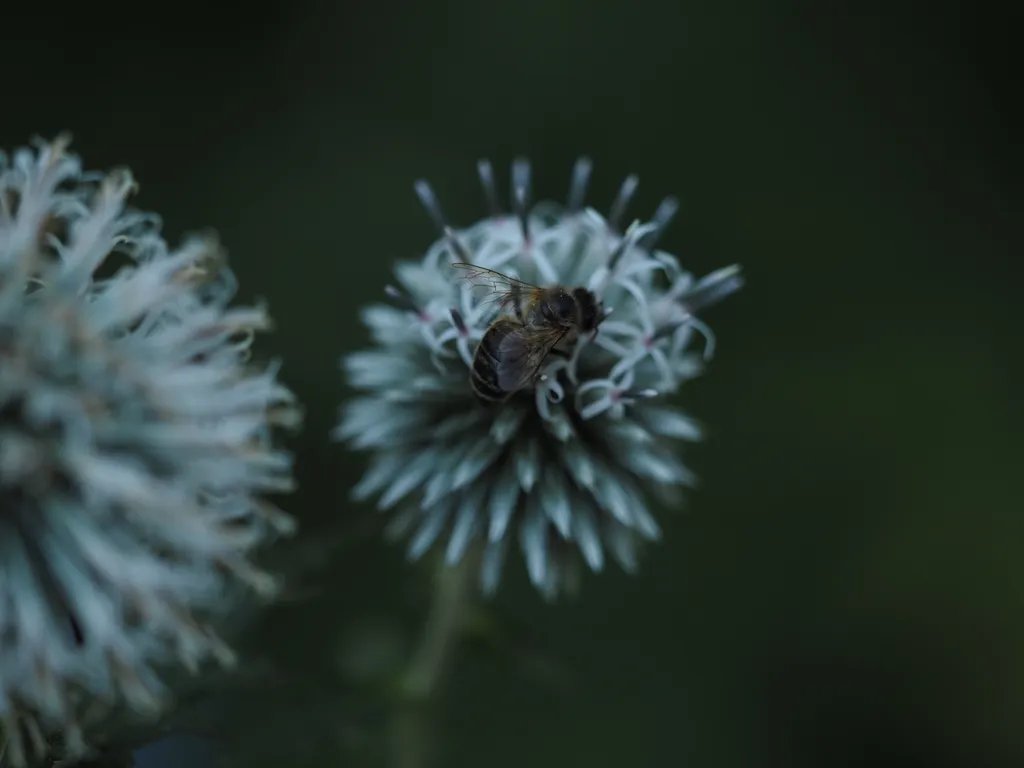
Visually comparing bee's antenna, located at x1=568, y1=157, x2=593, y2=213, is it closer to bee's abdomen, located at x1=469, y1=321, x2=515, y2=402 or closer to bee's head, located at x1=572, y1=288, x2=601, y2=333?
bee's head, located at x1=572, y1=288, x2=601, y2=333

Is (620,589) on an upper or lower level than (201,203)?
lower

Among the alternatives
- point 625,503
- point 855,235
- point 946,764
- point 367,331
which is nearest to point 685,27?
point 855,235

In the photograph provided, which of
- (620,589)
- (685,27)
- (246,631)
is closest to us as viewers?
(246,631)

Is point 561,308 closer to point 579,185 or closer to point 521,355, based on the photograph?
point 521,355

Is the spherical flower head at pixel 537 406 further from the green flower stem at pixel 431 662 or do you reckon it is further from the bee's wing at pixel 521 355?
the green flower stem at pixel 431 662

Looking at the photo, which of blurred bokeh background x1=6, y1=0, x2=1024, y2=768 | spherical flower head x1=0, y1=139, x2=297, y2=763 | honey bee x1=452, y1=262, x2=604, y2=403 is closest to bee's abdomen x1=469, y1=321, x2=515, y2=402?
honey bee x1=452, y1=262, x2=604, y2=403

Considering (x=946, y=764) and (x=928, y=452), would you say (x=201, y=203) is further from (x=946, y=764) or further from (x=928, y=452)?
(x=946, y=764)

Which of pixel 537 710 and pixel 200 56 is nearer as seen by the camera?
pixel 537 710
